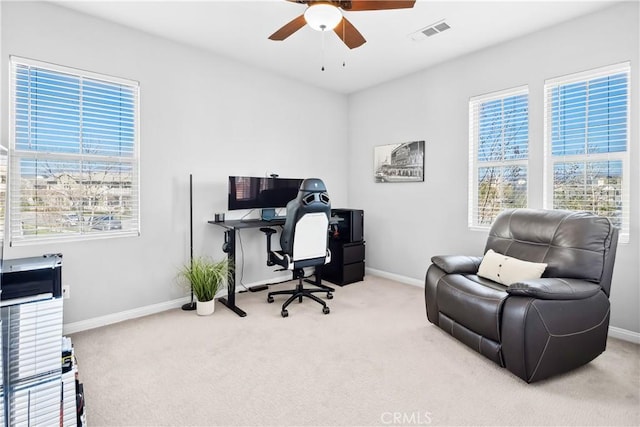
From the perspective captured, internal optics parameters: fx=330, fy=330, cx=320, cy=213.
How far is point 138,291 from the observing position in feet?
10.3

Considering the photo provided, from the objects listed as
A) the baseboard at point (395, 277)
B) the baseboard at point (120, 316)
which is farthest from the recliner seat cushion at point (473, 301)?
the baseboard at point (120, 316)

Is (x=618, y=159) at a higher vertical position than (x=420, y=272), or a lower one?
higher

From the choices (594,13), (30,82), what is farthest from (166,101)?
(594,13)

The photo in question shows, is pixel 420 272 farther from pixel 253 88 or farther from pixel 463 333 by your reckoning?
pixel 253 88

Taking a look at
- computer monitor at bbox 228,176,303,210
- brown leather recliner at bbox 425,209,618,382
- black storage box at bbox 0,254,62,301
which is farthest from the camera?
computer monitor at bbox 228,176,303,210

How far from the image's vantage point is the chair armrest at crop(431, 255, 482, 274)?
2684 millimetres

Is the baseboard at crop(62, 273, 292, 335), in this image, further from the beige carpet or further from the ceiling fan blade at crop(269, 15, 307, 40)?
the ceiling fan blade at crop(269, 15, 307, 40)

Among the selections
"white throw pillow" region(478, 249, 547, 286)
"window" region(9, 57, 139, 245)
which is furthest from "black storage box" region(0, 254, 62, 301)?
"white throw pillow" region(478, 249, 547, 286)

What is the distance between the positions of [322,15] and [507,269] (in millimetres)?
2195

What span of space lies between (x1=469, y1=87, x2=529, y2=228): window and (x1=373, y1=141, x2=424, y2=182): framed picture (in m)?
0.65

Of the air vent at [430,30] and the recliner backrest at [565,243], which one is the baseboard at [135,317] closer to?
the recliner backrest at [565,243]

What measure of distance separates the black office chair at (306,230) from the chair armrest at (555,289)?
5.60 ft

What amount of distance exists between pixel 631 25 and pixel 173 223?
4293 mm

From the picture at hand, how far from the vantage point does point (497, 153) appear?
3.46 m
